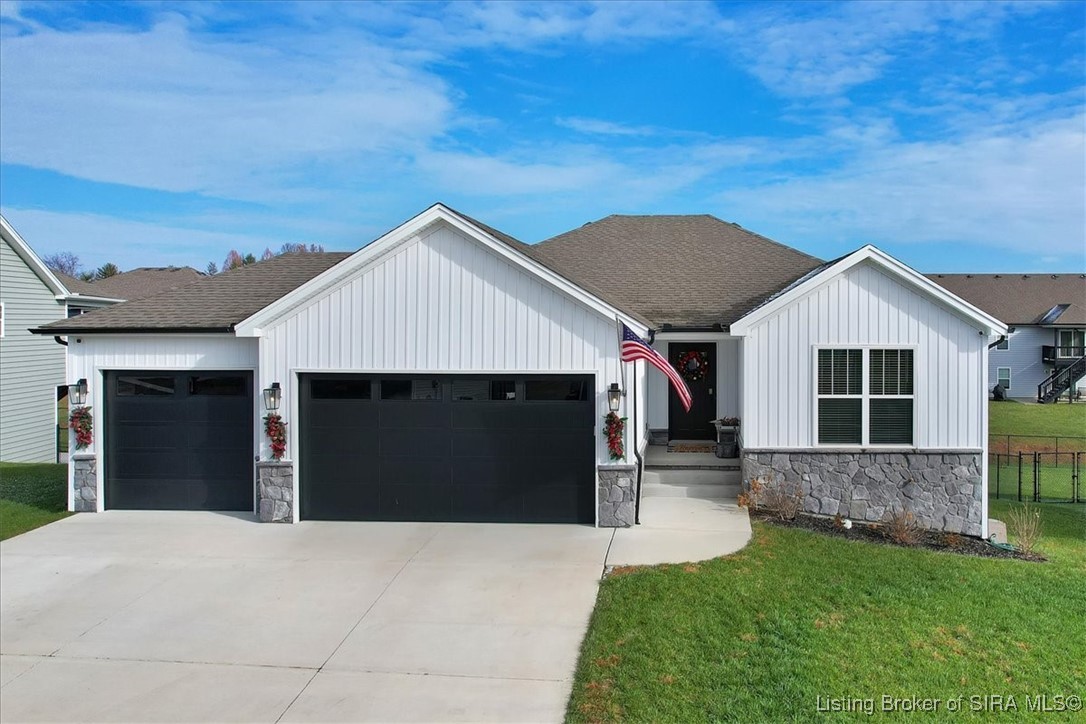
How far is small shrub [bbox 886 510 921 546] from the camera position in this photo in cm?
1014

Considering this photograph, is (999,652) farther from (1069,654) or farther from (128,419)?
(128,419)

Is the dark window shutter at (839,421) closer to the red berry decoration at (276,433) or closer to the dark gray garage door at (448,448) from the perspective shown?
the dark gray garage door at (448,448)

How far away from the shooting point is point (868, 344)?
38.9 feet

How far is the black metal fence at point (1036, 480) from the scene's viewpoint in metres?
15.3

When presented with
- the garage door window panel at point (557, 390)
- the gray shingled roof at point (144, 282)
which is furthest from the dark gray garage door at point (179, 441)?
the gray shingled roof at point (144, 282)

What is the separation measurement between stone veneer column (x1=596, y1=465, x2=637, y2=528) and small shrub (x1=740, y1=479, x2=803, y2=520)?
2065 mm

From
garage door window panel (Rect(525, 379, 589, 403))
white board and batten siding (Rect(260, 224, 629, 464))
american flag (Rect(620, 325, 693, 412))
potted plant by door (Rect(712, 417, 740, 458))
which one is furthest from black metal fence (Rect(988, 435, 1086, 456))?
white board and batten siding (Rect(260, 224, 629, 464))

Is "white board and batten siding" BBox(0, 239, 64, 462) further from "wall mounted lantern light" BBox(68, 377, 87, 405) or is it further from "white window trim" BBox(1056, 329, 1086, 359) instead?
"white window trim" BBox(1056, 329, 1086, 359)

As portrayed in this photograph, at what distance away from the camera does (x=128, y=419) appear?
1222 centimetres

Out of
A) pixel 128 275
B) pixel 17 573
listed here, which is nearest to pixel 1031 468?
pixel 17 573

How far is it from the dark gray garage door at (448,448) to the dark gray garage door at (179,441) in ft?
4.19

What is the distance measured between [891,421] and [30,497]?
14705 mm

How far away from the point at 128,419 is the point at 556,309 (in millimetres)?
7110

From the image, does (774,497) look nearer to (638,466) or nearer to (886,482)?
A: (886,482)
